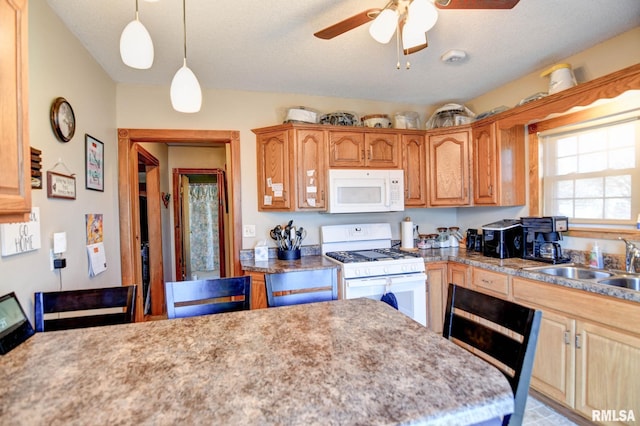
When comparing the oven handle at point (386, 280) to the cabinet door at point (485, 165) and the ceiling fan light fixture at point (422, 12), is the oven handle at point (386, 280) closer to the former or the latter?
the cabinet door at point (485, 165)

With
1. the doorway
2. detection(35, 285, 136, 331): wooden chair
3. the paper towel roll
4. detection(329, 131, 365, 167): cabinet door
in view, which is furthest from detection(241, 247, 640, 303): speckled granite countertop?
the doorway

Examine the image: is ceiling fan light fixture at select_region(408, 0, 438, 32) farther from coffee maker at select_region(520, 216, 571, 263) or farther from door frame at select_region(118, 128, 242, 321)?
door frame at select_region(118, 128, 242, 321)

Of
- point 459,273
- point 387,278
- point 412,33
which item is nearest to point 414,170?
point 459,273

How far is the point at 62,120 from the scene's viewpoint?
178cm

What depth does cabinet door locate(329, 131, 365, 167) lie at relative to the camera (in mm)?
2910

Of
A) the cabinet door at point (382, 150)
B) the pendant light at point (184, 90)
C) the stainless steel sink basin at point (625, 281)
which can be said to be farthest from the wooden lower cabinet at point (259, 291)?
the stainless steel sink basin at point (625, 281)

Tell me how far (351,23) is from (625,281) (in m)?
2.24

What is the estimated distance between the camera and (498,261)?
2525 millimetres

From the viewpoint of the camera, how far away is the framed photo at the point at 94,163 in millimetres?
2168

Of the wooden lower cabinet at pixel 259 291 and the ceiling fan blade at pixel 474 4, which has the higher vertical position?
the ceiling fan blade at pixel 474 4

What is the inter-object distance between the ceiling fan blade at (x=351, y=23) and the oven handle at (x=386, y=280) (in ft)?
5.73

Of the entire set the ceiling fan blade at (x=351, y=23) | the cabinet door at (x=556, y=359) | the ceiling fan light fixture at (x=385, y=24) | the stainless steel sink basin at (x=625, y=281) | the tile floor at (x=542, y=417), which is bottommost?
the tile floor at (x=542, y=417)

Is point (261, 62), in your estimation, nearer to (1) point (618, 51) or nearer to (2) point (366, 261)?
(2) point (366, 261)

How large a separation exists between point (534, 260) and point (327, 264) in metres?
1.63
